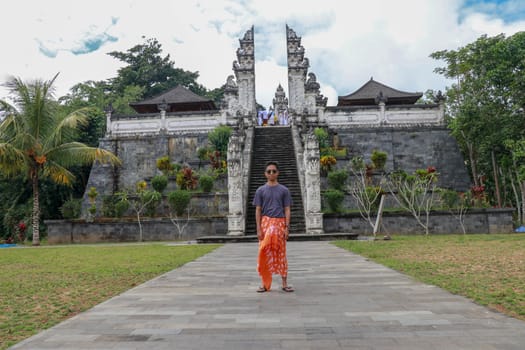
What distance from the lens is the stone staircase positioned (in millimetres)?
16453

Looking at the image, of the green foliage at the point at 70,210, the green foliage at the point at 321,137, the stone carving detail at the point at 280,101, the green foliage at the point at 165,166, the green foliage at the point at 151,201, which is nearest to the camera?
the green foliage at the point at 151,201

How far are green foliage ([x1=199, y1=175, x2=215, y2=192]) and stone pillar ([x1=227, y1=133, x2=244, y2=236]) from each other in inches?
112

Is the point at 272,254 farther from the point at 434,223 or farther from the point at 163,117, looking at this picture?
the point at 163,117

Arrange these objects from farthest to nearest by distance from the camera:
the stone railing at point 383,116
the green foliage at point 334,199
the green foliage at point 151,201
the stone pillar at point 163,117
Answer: the stone pillar at point 163,117 → the stone railing at point 383,116 → the green foliage at point 151,201 → the green foliage at point 334,199

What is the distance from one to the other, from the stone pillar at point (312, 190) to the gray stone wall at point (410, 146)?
7.31 metres

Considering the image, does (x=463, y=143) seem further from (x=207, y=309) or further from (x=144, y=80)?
(x=144, y=80)

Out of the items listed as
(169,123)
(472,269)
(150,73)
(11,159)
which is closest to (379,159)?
(169,123)

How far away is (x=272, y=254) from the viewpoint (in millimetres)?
5574

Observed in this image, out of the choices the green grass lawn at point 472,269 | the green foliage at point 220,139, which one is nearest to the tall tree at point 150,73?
the green foliage at point 220,139

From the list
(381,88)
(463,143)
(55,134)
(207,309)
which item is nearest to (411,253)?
(207,309)

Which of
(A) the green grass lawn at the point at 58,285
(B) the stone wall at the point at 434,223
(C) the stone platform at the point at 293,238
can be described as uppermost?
(B) the stone wall at the point at 434,223

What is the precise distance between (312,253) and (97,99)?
3248cm

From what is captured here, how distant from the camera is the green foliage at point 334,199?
17.2 meters

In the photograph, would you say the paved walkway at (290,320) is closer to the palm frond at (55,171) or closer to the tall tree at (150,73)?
the palm frond at (55,171)
